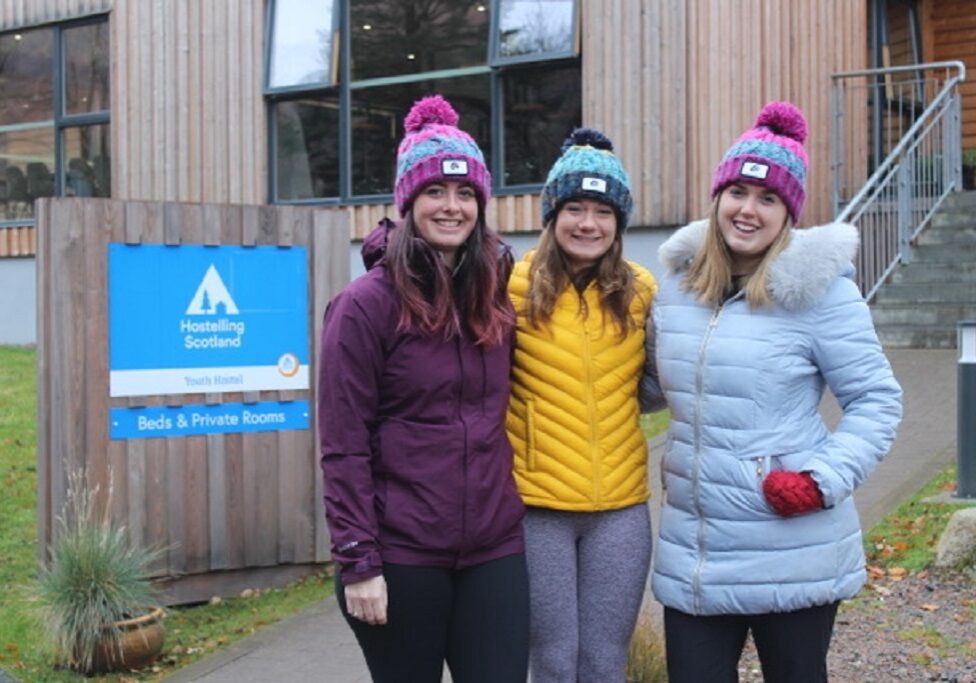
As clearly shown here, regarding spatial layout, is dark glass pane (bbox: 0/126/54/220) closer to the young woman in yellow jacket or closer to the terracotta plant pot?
the terracotta plant pot

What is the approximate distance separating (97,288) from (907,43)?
1407 centimetres

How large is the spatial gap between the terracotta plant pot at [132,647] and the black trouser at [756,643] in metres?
3.20

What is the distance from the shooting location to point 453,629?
3523 mm

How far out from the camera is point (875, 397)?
3.46 metres

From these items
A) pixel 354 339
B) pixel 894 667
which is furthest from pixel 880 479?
pixel 354 339

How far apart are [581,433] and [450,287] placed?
0.55m

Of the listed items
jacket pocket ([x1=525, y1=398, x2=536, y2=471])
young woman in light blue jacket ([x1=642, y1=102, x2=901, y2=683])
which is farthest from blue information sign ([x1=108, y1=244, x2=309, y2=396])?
young woman in light blue jacket ([x1=642, y1=102, x2=901, y2=683])

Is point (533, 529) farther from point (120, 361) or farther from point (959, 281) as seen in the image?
point (959, 281)

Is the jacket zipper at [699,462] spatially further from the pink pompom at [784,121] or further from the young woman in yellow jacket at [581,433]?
the pink pompom at [784,121]

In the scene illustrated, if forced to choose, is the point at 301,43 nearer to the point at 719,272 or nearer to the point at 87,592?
the point at 87,592

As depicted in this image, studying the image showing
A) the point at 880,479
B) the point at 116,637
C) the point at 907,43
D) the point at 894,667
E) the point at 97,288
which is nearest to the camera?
the point at 894,667

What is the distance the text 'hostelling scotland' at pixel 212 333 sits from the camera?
6988 millimetres

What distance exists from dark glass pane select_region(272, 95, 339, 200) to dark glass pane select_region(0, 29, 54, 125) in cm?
417

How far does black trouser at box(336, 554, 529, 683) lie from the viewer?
344cm
